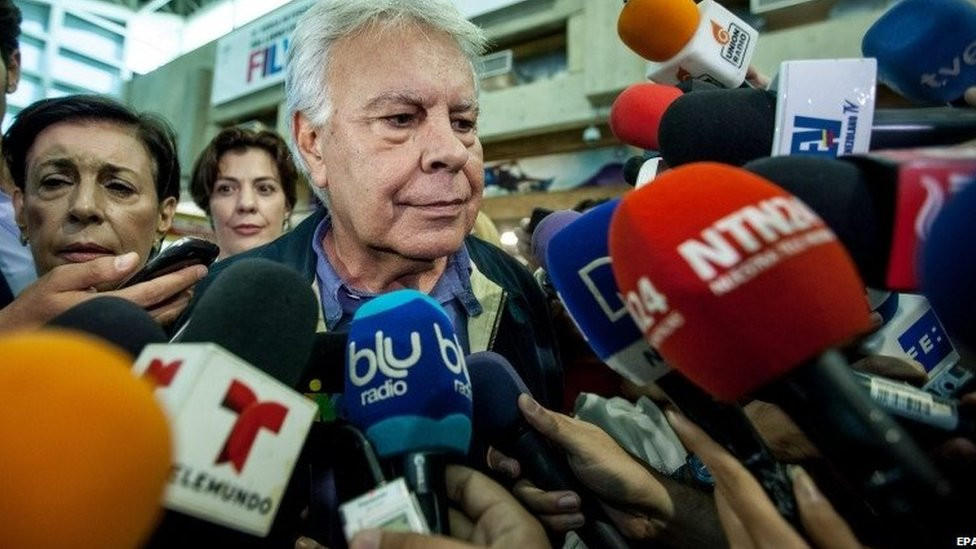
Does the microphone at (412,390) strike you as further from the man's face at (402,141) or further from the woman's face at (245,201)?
the woman's face at (245,201)

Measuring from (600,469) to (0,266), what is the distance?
61.2 inches

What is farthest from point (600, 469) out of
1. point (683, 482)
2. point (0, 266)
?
point (0, 266)

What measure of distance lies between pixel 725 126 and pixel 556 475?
436mm

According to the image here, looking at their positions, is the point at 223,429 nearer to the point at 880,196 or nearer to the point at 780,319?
the point at 780,319

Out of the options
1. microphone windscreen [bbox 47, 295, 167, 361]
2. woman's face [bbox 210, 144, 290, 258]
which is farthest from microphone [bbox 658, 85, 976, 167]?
woman's face [bbox 210, 144, 290, 258]

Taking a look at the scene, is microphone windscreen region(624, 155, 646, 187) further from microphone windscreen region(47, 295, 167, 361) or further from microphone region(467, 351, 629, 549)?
microphone windscreen region(47, 295, 167, 361)

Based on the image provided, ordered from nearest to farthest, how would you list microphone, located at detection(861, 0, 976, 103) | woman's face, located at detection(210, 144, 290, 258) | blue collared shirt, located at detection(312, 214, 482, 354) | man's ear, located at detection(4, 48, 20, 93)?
microphone, located at detection(861, 0, 976, 103) → blue collared shirt, located at detection(312, 214, 482, 354) → man's ear, located at detection(4, 48, 20, 93) → woman's face, located at detection(210, 144, 290, 258)

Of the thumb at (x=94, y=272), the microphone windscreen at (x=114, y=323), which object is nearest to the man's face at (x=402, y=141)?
the thumb at (x=94, y=272)

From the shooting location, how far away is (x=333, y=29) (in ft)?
3.89

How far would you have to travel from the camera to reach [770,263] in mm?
393

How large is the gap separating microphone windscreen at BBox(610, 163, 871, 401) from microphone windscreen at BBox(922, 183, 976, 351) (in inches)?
1.8

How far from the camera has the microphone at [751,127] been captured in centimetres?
62

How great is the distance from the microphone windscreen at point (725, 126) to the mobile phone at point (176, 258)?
2.67 ft

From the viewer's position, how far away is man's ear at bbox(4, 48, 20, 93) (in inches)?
64.7
